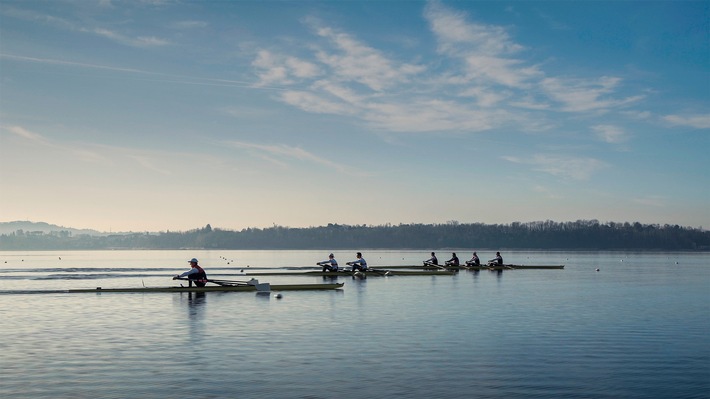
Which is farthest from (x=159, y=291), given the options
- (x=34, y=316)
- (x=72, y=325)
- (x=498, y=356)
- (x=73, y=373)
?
(x=498, y=356)

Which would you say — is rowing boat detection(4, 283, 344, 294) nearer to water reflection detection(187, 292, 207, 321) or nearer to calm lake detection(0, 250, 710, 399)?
water reflection detection(187, 292, 207, 321)

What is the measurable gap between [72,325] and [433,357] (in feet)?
49.6

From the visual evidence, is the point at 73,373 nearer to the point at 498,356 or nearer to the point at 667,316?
the point at 498,356

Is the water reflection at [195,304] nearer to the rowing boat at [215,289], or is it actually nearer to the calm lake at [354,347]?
the calm lake at [354,347]

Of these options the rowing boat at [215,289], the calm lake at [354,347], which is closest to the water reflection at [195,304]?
the calm lake at [354,347]

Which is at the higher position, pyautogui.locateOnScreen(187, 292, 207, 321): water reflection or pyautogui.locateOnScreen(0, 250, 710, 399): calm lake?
pyautogui.locateOnScreen(187, 292, 207, 321): water reflection

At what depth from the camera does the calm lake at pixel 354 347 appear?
49.7ft

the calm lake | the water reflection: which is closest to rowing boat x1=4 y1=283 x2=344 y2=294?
the water reflection

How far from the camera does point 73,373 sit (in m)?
16.7

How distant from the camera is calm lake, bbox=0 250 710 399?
15.2 m

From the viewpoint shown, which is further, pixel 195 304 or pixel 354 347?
pixel 195 304

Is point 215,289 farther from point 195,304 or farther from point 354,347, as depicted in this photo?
point 354,347

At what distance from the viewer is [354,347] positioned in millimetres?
20641

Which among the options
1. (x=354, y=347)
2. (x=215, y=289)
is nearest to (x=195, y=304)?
(x=215, y=289)
